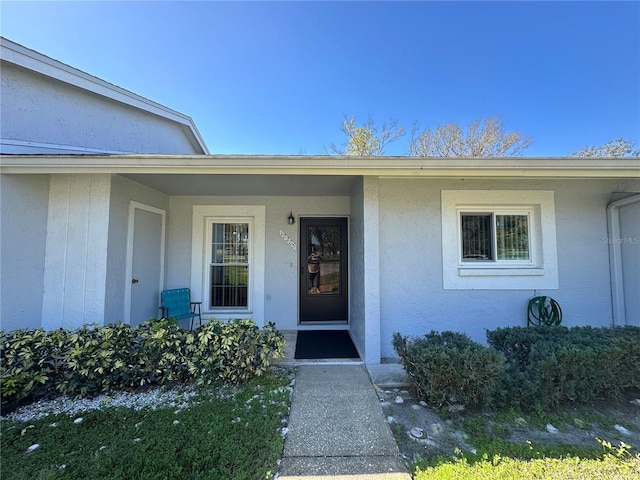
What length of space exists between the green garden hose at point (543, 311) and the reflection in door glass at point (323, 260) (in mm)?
3287

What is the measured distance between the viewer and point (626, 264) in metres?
4.21

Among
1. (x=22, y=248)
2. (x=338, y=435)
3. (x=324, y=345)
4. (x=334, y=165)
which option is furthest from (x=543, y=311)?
(x=22, y=248)

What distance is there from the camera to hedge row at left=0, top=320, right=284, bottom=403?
3.03 meters

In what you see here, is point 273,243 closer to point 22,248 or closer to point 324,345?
point 324,345

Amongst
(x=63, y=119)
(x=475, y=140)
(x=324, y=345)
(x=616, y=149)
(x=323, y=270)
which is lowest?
(x=324, y=345)

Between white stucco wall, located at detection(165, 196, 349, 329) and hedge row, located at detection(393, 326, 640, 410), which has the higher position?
white stucco wall, located at detection(165, 196, 349, 329)

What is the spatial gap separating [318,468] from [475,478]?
107 centimetres

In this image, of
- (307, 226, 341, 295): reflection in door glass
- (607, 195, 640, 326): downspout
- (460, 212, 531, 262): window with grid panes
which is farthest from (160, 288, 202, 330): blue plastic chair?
(607, 195, 640, 326): downspout

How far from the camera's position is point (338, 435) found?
7.75 feet

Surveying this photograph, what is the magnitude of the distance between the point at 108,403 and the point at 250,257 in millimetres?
3066

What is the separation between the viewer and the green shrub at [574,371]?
271 centimetres

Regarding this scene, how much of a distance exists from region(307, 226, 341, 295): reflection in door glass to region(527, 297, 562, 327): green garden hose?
329 centimetres

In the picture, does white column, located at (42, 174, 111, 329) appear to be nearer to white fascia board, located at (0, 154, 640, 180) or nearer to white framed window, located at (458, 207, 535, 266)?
white fascia board, located at (0, 154, 640, 180)

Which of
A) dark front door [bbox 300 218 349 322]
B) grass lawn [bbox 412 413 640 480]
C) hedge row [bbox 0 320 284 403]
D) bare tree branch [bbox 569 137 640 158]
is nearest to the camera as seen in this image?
grass lawn [bbox 412 413 640 480]
